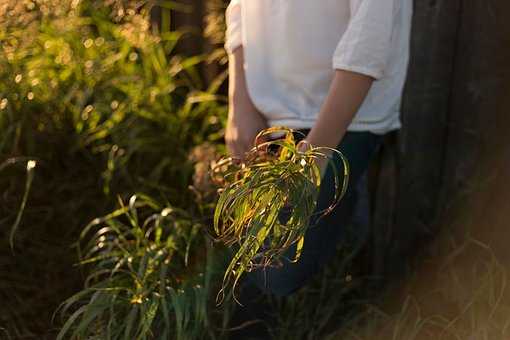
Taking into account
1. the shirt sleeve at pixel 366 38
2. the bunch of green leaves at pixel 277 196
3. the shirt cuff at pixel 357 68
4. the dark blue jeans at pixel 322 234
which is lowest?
the dark blue jeans at pixel 322 234

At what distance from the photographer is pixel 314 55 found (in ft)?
6.91

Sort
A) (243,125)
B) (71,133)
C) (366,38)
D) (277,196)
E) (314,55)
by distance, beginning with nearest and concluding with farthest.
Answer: (277,196) < (366,38) < (314,55) < (243,125) < (71,133)

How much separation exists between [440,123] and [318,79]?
591 millimetres

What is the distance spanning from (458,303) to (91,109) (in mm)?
1272

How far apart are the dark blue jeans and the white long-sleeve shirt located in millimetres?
52

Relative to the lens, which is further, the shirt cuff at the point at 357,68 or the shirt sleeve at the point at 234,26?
the shirt sleeve at the point at 234,26

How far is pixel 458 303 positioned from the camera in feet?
7.84

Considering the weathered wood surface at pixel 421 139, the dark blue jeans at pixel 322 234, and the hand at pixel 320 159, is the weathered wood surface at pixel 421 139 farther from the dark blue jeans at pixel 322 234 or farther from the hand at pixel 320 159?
the hand at pixel 320 159

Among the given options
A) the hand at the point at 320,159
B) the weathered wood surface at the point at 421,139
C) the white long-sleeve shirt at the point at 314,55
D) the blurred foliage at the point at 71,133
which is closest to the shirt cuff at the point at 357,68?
the white long-sleeve shirt at the point at 314,55

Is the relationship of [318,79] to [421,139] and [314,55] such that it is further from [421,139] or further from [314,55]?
[421,139]

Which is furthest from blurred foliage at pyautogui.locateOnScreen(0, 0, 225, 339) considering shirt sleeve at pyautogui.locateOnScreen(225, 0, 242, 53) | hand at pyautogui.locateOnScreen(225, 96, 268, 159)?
shirt sleeve at pyautogui.locateOnScreen(225, 0, 242, 53)

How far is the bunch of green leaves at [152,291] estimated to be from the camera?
219 cm

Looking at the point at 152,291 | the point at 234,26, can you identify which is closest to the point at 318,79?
the point at 234,26

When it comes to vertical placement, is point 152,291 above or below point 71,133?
below
